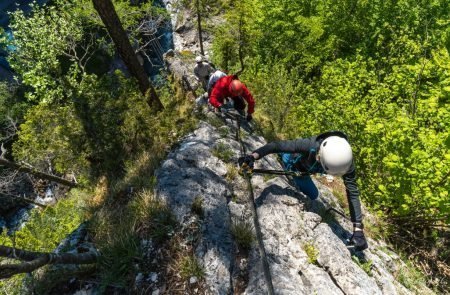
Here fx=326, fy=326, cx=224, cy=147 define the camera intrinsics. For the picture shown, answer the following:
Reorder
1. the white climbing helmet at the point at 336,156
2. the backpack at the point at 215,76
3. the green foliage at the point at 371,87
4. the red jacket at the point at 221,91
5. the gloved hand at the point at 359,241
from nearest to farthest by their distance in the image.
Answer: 1. the white climbing helmet at the point at 336,156
2. the gloved hand at the point at 359,241
3. the green foliage at the point at 371,87
4. the red jacket at the point at 221,91
5. the backpack at the point at 215,76

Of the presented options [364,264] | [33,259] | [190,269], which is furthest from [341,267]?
[33,259]

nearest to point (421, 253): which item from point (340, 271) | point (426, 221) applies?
point (426, 221)

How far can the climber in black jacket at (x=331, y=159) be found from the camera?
5.01m

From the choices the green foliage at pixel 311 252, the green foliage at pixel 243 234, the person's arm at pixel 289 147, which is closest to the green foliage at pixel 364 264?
the green foliage at pixel 311 252

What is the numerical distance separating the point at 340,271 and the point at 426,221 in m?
3.52

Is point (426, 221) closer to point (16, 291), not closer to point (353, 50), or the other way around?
point (16, 291)

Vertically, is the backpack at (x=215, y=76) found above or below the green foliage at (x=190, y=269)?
above

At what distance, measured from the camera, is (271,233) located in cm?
544

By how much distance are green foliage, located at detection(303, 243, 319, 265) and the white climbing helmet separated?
1280mm

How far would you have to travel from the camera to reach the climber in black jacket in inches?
197

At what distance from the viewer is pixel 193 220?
16.8 ft

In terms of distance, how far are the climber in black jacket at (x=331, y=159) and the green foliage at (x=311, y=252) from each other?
2.37ft

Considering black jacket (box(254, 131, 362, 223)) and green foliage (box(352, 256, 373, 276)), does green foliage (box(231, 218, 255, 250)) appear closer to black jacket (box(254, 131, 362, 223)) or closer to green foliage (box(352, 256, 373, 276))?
black jacket (box(254, 131, 362, 223))

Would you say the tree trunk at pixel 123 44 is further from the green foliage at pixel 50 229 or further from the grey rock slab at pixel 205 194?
the green foliage at pixel 50 229
